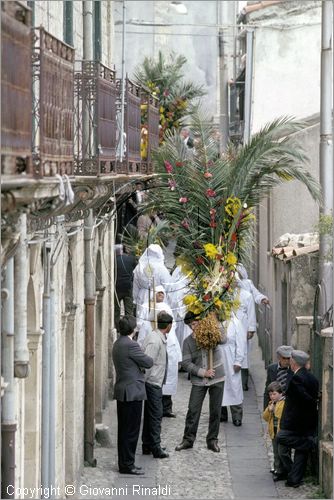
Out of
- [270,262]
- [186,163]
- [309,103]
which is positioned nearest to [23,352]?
[186,163]

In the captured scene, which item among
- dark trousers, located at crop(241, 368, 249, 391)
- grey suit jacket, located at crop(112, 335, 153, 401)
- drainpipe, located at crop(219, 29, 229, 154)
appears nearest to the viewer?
grey suit jacket, located at crop(112, 335, 153, 401)

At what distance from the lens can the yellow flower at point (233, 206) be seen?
16625 mm

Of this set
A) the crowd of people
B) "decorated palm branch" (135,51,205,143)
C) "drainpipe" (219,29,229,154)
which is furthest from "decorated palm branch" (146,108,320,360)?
"drainpipe" (219,29,229,154)

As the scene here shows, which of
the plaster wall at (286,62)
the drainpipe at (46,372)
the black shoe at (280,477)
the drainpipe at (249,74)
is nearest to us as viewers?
the drainpipe at (46,372)

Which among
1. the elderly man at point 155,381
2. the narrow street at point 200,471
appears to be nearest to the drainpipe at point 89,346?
the narrow street at point 200,471

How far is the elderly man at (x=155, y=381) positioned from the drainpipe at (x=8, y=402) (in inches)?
224

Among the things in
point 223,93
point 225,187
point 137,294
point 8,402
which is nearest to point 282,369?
point 225,187

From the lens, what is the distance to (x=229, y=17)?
42094 millimetres

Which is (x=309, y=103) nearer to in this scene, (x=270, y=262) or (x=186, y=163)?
(x=270, y=262)

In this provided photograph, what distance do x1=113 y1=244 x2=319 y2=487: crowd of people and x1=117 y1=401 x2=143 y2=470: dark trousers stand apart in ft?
0.03

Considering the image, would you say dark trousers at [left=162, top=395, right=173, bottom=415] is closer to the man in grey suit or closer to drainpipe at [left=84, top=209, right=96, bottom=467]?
drainpipe at [left=84, top=209, right=96, bottom=467]

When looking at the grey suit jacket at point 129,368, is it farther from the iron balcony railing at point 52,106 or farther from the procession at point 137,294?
the iron balcony railing at point 52,106

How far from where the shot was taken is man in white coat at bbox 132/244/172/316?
20.4 m

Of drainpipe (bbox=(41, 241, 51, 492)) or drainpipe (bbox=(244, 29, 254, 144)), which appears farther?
drainpipe (bbox=(244, 29, 254, 144))
